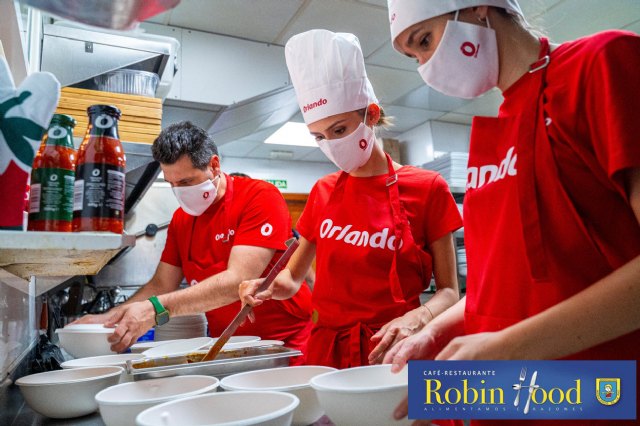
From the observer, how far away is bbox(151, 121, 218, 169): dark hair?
6.32ft

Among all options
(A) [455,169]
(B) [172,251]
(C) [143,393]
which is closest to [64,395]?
(C) [143,393]

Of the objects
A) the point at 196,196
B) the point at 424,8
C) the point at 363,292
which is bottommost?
the point at 363,292

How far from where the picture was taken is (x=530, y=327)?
0.67 meters

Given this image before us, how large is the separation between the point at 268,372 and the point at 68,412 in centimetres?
46

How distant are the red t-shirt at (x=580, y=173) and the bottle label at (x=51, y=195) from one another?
81cm

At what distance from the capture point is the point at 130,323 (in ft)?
4.99

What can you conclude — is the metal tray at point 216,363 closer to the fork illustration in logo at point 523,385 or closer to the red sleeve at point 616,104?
the fork illustration in logo at point 523,385

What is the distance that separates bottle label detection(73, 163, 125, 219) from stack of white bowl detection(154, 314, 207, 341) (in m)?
1.61

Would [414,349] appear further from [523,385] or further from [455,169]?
[455,169]

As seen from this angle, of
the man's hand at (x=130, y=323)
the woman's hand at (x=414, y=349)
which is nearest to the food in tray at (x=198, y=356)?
the man's hand at (x=130, y=323)

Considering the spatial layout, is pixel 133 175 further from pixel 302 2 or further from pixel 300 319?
pixel 302 2

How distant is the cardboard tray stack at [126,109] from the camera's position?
191 cm

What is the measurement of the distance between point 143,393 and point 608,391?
91 centimetres

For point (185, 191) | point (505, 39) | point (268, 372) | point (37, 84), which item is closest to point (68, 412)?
point (268, 372)
